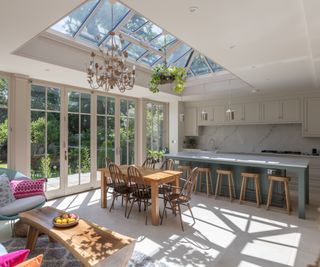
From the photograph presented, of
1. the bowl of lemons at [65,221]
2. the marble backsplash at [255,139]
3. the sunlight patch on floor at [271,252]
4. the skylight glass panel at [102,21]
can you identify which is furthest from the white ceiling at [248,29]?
the marble backsplash at [255,139]

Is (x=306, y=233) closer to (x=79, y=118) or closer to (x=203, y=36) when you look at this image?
(x=203, y=36)

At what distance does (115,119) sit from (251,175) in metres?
3.76

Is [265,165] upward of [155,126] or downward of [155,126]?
downward

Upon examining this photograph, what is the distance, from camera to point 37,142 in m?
4.64

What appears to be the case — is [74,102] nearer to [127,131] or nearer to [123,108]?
[123,108]

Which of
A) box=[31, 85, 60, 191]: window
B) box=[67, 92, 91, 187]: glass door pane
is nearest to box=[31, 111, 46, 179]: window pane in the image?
box=[31, 85, 60, 191]: window

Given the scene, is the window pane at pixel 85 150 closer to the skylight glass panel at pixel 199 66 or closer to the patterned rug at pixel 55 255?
the patterned rug at pixel 55 255

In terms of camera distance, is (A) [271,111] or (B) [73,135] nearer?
(B) [73,135]

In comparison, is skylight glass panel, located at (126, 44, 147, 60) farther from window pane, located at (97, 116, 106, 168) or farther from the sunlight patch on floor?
the sunlight patch on floor

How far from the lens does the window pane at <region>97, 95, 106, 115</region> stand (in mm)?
5762

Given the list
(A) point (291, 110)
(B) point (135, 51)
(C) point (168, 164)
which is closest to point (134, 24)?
(B) point (135, 51)

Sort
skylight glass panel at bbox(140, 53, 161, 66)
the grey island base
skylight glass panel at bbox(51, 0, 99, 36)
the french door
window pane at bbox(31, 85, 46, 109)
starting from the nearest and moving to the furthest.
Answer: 1. skylight glass panel at bbox(51, 0, 99, 36)
2. the grey island base
3. window pane at bbox(31, 85, 46, 109)
4. the french door
5. skylight glass panel at bbox(140, 53, 161, 66)

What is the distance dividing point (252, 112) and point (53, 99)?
213 inches

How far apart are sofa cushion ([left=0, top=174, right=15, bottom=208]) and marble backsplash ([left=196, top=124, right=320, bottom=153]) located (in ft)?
19.4
